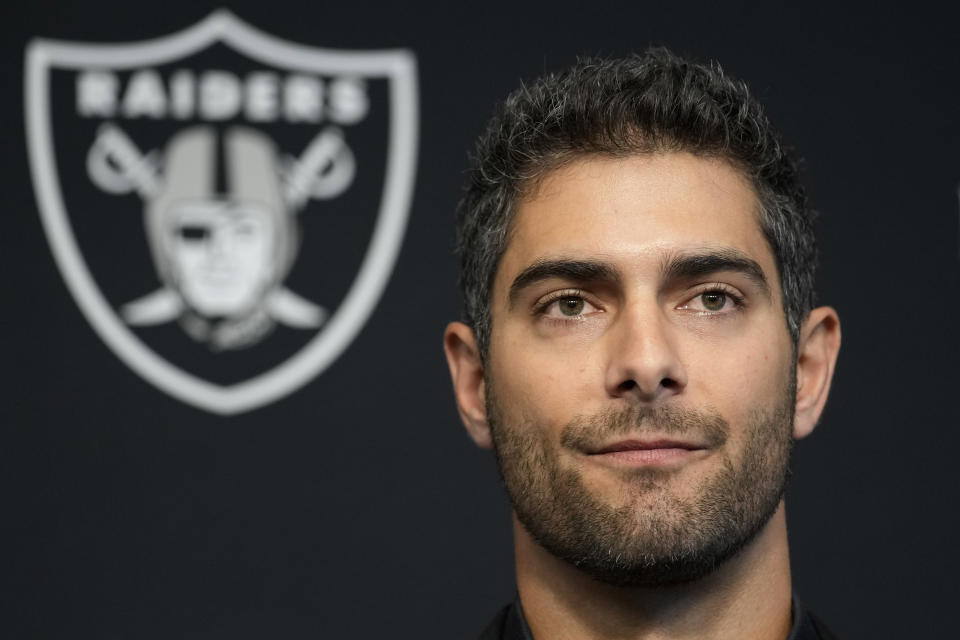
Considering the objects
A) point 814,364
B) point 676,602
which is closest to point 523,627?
point 676,602

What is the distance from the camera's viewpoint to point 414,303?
6.13 feet

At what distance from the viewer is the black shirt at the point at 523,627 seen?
1104 millimetres

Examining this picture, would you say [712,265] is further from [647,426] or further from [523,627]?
[523,627]

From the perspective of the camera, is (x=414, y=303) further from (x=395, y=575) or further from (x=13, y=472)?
(x=13, y=472)

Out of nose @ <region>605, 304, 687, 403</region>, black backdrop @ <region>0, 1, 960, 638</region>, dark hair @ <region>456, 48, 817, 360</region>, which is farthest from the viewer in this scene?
black backdrop @ <region>0, 1, 960, 638</region>

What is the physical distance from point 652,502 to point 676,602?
0.38 feet

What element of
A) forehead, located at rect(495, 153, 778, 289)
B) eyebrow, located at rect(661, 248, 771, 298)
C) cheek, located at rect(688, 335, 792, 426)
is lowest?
cheek, located at rect(688, 335, 792, 426)

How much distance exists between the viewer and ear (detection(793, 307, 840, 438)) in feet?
3.77

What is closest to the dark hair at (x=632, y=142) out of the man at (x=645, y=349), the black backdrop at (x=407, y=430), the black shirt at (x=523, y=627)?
the man at (x=645, y=349)

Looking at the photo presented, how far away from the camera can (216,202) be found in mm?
1887

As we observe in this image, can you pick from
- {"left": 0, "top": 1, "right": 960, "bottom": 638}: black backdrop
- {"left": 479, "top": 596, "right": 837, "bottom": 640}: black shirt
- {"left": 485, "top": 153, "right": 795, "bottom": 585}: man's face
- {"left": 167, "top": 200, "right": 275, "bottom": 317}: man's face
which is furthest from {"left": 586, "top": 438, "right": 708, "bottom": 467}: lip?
{"left": 167, "top": 200, "right": 275, "bottom": 317}: man's face

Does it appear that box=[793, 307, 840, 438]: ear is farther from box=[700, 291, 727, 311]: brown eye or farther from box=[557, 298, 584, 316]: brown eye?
box=[557, 298, 584, 316]: brown eye

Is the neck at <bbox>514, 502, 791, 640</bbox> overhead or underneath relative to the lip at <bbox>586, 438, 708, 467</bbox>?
underneath

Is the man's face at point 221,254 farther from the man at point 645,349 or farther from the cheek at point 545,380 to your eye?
the cheek at point 545,380
